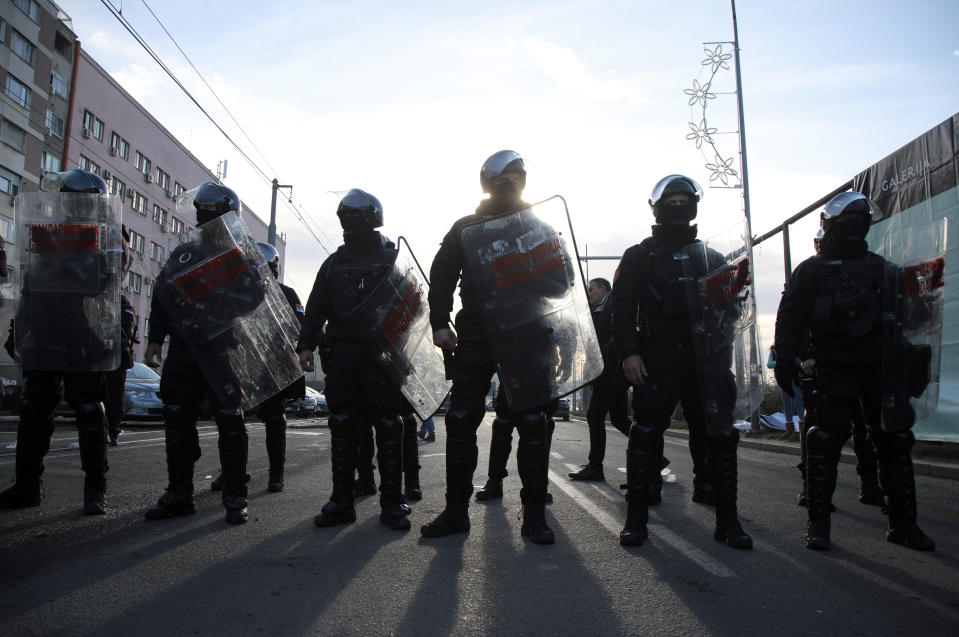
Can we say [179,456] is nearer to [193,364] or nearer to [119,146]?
[193,364]

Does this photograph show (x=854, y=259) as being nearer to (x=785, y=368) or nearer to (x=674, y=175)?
(x=785, y=368)

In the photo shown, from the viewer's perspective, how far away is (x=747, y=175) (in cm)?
1403

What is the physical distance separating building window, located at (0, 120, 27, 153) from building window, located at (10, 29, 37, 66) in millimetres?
3137

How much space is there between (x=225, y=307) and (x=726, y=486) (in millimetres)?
2846

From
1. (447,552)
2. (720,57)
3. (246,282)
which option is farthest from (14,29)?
(447,552)

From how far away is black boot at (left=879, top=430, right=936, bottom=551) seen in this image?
133 inches

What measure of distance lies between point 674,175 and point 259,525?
2854 mm

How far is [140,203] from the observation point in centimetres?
3875

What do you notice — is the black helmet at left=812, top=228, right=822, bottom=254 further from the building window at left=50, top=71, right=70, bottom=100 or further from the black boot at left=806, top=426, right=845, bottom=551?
the building window at left=50, top=71, right=70, bottom=100

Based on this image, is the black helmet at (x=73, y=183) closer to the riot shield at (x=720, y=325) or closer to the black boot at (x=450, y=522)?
the black boot at (x=450, y=522)

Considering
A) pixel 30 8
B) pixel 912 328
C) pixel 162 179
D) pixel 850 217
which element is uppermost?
pixel 30 8

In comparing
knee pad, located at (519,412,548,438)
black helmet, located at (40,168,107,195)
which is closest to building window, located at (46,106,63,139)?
black helmet, located at (40,168,107,195)

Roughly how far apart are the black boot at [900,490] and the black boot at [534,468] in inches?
66.4

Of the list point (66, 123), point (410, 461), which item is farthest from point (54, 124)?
point (410, 461)
